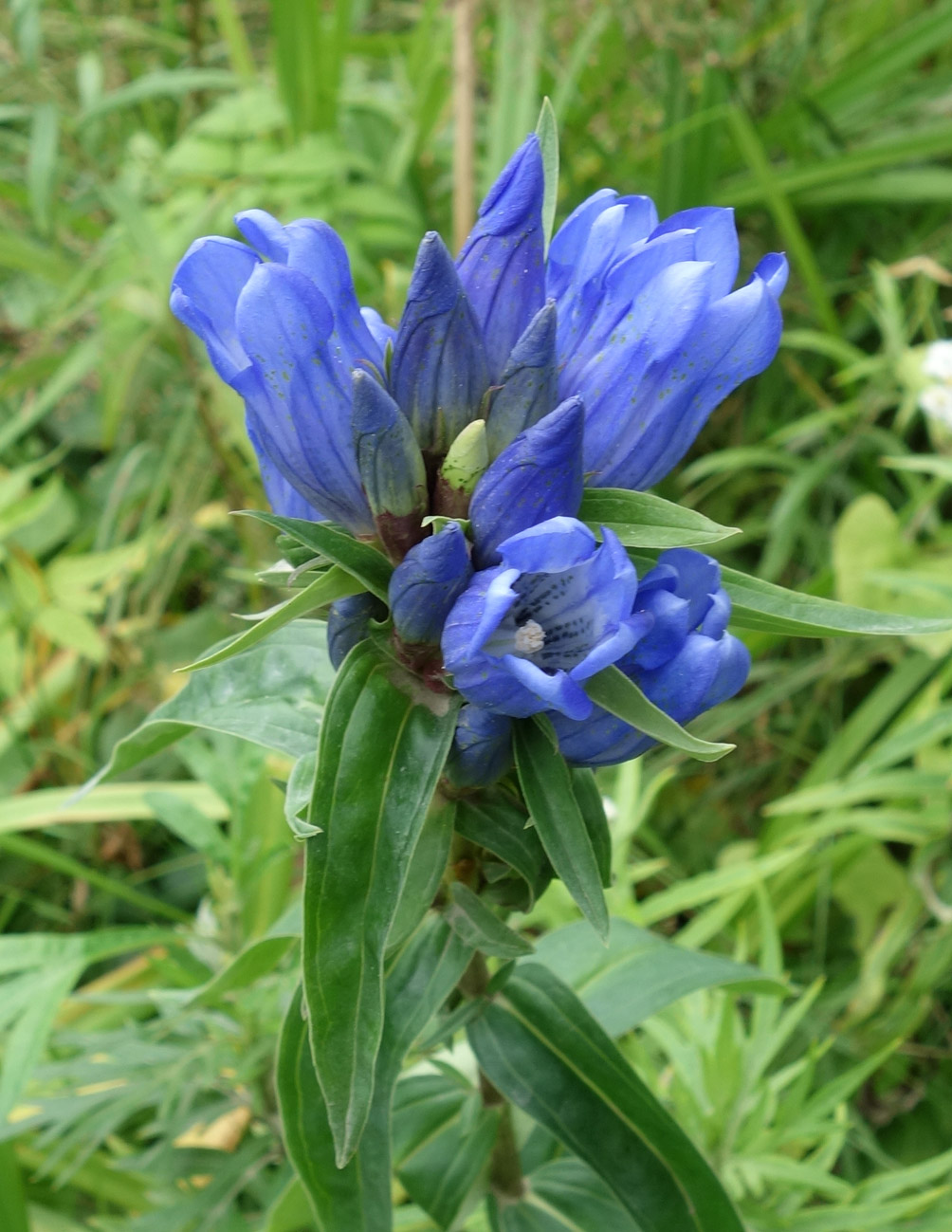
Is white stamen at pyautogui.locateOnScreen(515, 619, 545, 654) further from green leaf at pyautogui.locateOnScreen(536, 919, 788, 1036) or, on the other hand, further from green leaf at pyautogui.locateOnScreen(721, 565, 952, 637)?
green leaf at pyautogui.locateOnScreen(536, 919, 788, 1036)

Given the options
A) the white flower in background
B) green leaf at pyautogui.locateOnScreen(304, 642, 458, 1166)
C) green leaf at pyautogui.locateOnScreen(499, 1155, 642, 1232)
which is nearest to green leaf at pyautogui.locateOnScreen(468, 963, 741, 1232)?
green leaf at pyautogui.locateOnScreen(499, 1155, 642, 1232)

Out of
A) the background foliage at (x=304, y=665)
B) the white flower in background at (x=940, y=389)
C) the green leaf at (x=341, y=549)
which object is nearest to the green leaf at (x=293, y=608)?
the green leaf at (x=341, y=549)

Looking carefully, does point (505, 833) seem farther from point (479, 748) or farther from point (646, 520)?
point (646, 520)

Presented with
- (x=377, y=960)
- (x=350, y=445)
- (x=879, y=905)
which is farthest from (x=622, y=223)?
(x=879, y=905)

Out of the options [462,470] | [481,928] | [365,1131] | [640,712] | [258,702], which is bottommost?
[365,1131]

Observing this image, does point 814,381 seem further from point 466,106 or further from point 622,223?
point 622,223

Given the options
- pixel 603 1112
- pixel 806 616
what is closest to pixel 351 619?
pixel 806 616
